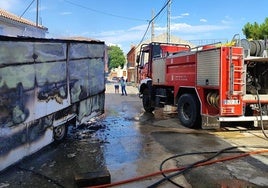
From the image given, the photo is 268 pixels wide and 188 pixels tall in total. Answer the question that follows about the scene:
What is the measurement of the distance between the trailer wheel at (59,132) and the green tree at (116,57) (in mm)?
88086

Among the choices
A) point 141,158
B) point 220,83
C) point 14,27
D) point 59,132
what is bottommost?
point 141,158

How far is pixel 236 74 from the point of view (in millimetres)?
9695

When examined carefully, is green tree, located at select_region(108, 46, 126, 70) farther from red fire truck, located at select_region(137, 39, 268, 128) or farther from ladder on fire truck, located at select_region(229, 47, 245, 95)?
ladder on fire truck, located at select_region(229, 47, 245, 95)

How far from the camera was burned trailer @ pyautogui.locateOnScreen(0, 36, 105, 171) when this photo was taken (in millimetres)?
6314

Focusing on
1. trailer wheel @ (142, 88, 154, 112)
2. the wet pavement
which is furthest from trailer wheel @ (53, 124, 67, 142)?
trailer wheel @ (142, 88, 154, 112)

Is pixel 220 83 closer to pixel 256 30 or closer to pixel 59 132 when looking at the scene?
pixel 59 132

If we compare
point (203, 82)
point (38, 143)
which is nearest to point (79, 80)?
point (38, 143)

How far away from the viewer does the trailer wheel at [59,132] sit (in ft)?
27.9

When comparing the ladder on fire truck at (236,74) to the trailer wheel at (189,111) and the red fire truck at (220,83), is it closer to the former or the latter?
the red fire truck at (220,83)

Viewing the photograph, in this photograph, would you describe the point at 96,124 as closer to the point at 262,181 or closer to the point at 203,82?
the point at 203,82

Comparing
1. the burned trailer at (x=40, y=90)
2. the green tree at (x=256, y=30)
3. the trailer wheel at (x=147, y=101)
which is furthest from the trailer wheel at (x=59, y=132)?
the green tree at (x=256, y=30)

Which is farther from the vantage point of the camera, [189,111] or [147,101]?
[147,101]

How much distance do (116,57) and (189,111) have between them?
87.2 meters

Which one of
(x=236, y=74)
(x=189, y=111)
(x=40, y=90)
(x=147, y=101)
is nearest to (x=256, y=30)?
(x=147, y=101)
